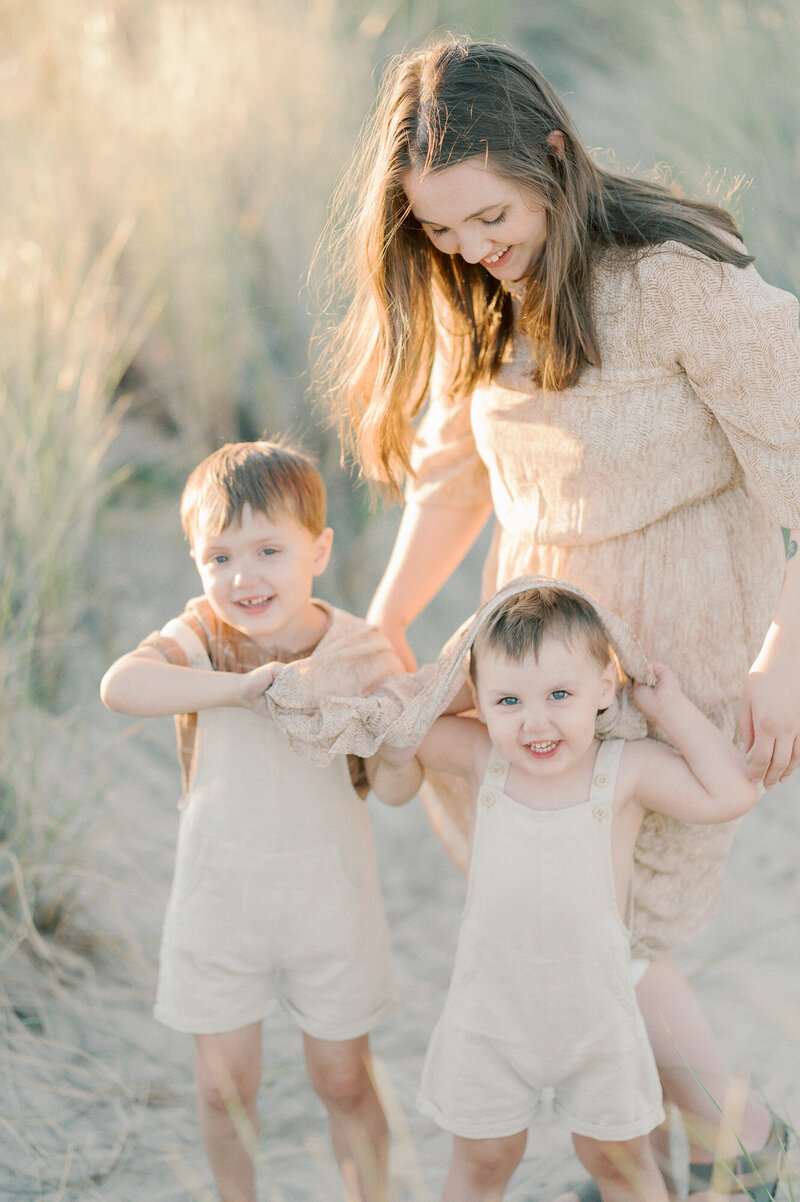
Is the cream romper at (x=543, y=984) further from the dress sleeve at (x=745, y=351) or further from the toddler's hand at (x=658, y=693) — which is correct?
the dress sleeve at (x=745, y=351)

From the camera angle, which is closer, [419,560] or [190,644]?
[190,644]

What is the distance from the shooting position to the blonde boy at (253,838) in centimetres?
163

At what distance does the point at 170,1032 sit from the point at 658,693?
5.09 feet

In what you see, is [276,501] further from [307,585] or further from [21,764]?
[21,764]

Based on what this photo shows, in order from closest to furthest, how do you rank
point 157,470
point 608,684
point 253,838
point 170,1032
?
point 608,684 → point 253,838 → point 170,1032 → point 157,470

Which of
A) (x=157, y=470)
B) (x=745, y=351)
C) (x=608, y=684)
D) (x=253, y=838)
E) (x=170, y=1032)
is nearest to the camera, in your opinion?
(x=745, y=351)

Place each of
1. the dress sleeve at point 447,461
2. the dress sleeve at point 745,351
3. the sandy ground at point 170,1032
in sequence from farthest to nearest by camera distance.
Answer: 1. the sandy ground at point 170,1032
2. the dress sleeve at point 447,461
3. the dress sleeve at point 745,351

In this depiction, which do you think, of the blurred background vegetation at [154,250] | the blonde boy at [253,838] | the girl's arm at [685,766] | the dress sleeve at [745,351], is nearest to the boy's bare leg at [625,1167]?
the blonde boy at [253,838]

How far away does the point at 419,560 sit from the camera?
1933 mm

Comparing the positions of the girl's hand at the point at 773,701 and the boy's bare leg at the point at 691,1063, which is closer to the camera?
the girl's hand at the point at 773,701

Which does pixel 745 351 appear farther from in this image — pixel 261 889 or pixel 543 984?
pixel 261 889

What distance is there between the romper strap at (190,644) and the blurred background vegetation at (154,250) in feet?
2.43

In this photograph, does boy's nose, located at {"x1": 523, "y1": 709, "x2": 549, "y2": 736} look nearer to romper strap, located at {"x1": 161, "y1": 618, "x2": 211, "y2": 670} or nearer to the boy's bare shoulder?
the boy's bare shoulder

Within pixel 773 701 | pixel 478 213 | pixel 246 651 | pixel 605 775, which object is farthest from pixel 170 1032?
pixel 478 213
